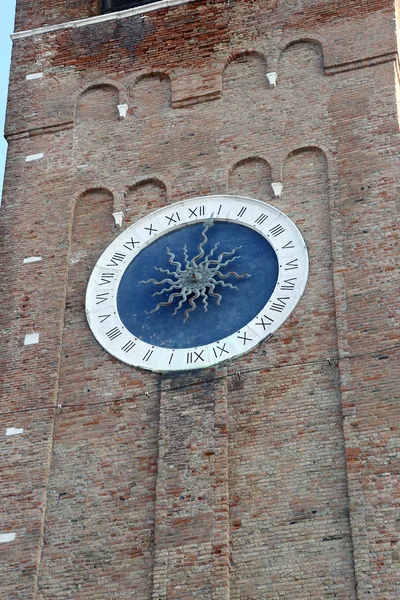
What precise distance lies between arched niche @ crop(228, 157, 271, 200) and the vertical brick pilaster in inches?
146

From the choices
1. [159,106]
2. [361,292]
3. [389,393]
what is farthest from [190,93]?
[389,393]

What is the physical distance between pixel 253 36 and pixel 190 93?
5.19ft

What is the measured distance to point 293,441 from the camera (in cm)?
2416

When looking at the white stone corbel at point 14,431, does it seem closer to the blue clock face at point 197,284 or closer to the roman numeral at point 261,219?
the blue clock face at point 197,284

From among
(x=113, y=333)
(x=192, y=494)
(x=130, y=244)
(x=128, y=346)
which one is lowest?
(x=192, y=494)

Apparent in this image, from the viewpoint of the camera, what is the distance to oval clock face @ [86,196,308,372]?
25.7 meters

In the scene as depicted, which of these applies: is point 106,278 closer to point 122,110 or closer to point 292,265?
point 292,265

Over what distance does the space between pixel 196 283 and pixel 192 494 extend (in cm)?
387

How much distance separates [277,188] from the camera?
27203 mm

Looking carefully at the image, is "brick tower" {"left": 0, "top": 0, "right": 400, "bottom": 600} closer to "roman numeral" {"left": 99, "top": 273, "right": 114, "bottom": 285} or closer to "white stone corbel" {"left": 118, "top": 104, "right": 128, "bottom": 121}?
"white stone corbel" {"left": 118, "top": 104, "right": 128, "bottom": 121}

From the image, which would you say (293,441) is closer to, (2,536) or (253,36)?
(2,536)

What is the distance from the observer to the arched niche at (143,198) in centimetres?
2786

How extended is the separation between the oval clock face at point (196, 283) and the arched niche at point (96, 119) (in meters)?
2.13

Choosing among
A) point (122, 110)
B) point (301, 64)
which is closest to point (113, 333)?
point (122, 110)
